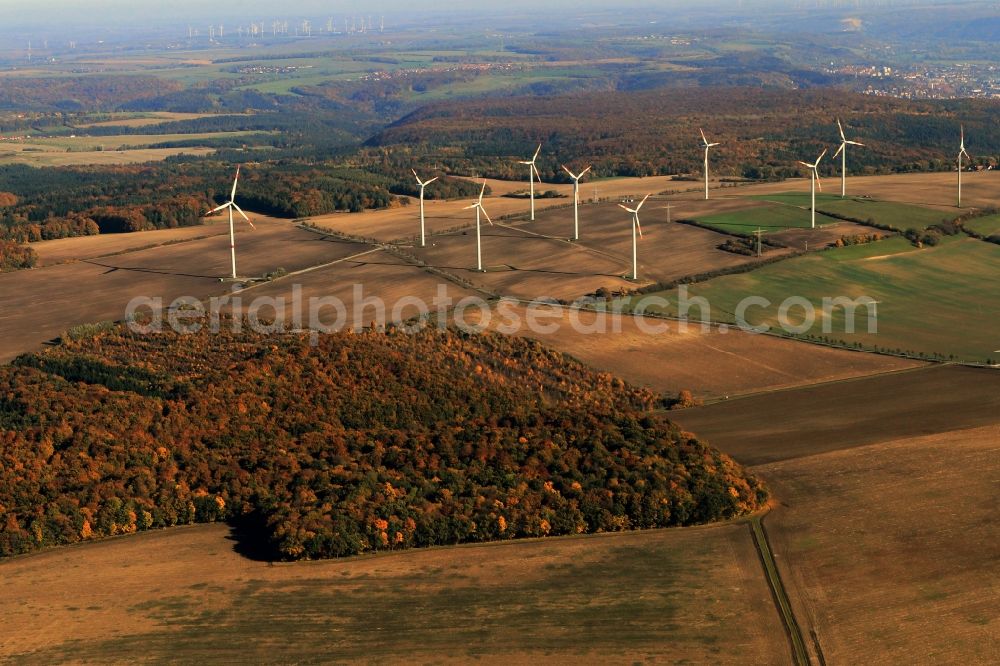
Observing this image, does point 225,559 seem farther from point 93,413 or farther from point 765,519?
point 765,519

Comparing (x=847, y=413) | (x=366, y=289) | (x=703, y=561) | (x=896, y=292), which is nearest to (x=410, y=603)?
(x=703, y=561)

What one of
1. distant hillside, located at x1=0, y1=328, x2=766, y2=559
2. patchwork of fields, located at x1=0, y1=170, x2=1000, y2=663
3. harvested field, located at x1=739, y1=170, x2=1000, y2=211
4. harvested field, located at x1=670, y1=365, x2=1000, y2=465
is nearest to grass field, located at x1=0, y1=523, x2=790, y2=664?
patchwork of fields, located at x1=0, y1=170, x2=1000, y2=663

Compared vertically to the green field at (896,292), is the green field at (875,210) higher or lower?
higher

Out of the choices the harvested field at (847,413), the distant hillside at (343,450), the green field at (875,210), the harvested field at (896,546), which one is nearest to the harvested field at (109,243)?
the distant hillside at (343,450)

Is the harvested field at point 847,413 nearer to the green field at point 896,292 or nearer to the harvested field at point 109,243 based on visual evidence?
the green field at point 896,292

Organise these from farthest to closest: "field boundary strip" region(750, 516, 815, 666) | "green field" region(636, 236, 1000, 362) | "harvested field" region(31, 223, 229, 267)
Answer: "harvested field" region(31, 223, 229, 267) < "green field" region(636, 236, 1000, 362) < "field boundary strip" region(750, 516, 815, 666)

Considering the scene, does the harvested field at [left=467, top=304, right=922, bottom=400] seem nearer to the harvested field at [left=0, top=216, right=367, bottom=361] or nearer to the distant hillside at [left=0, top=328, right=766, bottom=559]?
the distant hillside at [left=0, top=328, right=766, bottom=559]
